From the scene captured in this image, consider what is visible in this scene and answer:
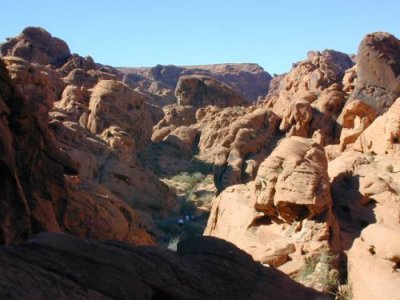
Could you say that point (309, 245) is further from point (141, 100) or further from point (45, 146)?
point (141, 100)

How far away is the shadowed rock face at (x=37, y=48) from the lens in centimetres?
5366

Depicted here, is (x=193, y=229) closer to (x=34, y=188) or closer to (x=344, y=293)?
(x=344, y=293)

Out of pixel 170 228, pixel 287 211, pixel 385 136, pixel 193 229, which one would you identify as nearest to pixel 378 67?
pixel 385 136

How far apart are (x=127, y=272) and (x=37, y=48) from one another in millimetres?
50691

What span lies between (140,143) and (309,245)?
83.1ft

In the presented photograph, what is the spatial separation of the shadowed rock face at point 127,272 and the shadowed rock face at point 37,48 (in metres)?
47.8

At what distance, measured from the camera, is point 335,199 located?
16.5 metres

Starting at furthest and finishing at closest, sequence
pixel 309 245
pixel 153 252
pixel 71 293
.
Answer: pixel 309 245, pixel 153 252, pixel 71 293

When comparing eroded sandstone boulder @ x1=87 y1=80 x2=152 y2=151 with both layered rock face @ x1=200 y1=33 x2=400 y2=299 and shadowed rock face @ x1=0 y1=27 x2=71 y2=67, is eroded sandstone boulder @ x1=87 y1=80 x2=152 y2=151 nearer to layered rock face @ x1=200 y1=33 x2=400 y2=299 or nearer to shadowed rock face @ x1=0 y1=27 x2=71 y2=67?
layered rock face @ x1=200 y1=33 x2=400 y2=299

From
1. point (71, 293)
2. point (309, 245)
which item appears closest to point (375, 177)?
point (309, 245)

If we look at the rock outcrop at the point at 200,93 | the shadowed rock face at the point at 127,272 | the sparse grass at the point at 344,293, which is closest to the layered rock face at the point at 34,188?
the shadowed rock face at the point at 127,272

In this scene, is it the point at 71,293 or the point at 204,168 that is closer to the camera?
the point at 71,293

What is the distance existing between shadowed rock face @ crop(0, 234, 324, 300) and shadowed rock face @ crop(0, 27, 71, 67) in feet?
157

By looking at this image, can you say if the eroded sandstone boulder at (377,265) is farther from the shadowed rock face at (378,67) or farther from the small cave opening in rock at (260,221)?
the shadowed rock face at (378,67)
